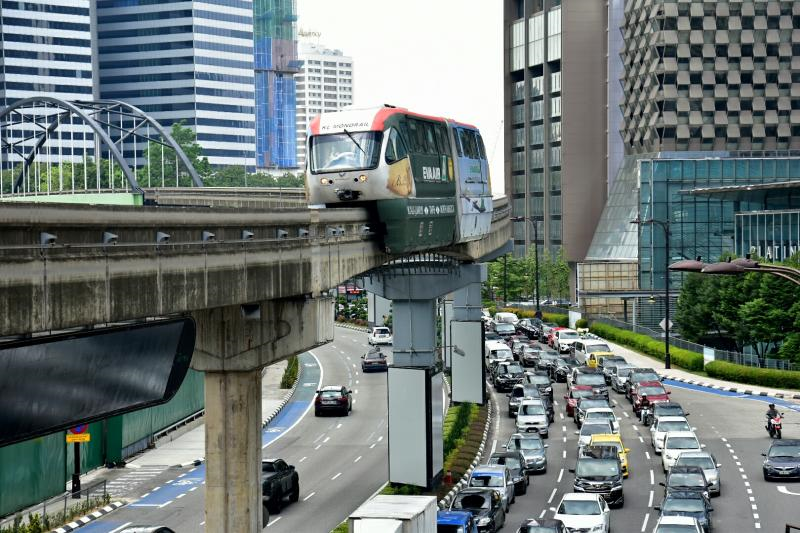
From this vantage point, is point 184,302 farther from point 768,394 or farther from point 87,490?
point 768,394

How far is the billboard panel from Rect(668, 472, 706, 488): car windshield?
26487 mm

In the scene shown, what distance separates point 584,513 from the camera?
129ft

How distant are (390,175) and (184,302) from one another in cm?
1603

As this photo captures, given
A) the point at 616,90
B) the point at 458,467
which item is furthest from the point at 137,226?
the point at 616,90

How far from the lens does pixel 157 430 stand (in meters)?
60.5

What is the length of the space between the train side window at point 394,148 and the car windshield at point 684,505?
496 inches

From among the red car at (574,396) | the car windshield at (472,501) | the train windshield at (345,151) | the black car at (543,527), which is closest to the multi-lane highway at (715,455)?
the red car at (574,396)

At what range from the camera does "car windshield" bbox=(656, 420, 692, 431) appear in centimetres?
5522

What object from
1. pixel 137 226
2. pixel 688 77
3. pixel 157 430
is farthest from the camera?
pixel 688 77

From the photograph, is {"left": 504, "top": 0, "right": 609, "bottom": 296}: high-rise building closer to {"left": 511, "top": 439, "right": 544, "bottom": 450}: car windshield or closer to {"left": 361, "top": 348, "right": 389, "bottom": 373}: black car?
{"left": 361, "top": 348, "right": 389, "bottom": 373}: black car

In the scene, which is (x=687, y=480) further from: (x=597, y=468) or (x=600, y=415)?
(x=600, y=415)

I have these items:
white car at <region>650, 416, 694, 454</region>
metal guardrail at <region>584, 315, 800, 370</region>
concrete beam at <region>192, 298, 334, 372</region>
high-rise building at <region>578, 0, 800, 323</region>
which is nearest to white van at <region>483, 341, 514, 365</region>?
metal guardrail at <region>584, 315, 800, 370</region>

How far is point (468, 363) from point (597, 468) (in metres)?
26.1

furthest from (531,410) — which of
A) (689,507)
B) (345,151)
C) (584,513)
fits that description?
(345,151)
